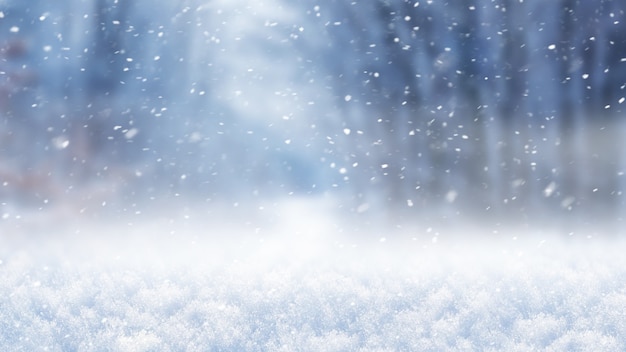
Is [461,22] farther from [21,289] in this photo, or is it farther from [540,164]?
[21,289]

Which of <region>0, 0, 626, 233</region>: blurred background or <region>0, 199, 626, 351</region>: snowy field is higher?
<region>0, 0, 626, 233</region>: blurred background

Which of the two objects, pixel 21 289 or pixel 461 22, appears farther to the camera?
pixel 21 289

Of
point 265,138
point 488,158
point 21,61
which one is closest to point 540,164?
point 488,158

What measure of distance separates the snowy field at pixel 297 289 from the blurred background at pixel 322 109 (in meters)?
0.13

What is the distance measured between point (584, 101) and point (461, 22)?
0.66m

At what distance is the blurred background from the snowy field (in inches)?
5.0

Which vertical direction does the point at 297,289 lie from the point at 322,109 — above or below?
below

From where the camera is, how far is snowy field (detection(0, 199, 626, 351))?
2.71m

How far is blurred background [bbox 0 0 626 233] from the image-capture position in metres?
2.66

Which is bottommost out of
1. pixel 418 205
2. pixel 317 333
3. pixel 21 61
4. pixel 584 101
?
pixel 317 333

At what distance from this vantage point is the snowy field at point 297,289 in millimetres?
2711

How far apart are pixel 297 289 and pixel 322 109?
863mm

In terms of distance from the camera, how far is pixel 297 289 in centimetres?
285

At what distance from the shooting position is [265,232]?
2965 mm
